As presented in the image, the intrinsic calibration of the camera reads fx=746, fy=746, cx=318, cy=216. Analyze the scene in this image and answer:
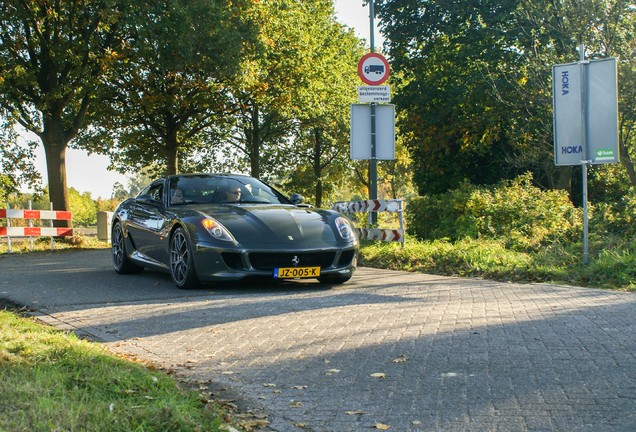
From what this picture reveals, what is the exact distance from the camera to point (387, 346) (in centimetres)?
516

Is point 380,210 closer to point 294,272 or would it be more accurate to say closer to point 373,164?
point 373,164

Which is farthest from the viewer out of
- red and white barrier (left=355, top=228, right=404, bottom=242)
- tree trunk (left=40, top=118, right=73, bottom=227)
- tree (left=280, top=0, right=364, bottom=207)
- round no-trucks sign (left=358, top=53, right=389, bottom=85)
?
tree (left=280, top=0, right=364, bottom=207)

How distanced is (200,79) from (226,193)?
54.7 ft

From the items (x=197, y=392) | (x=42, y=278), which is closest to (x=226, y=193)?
(x=42, y=278)

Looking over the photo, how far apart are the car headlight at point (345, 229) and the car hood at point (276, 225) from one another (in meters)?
0.09

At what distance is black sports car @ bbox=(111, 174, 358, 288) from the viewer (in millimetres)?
8305

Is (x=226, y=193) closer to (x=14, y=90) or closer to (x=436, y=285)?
(x=436, y=285)

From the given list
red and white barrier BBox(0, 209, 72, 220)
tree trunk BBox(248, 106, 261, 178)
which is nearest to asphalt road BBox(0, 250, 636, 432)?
red and white barrier BBox(0, 209, 72, 220)

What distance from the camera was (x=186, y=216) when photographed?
884cm

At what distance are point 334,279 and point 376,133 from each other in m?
5.71

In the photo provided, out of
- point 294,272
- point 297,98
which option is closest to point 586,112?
point 294,272

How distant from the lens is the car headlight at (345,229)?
350 inches

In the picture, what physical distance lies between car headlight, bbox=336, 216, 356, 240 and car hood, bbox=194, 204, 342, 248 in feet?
0.29

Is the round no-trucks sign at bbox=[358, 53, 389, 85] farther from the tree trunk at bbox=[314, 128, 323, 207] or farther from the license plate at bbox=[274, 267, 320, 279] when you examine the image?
the tree trunk at bbox=[314, 128, 323, 207]
